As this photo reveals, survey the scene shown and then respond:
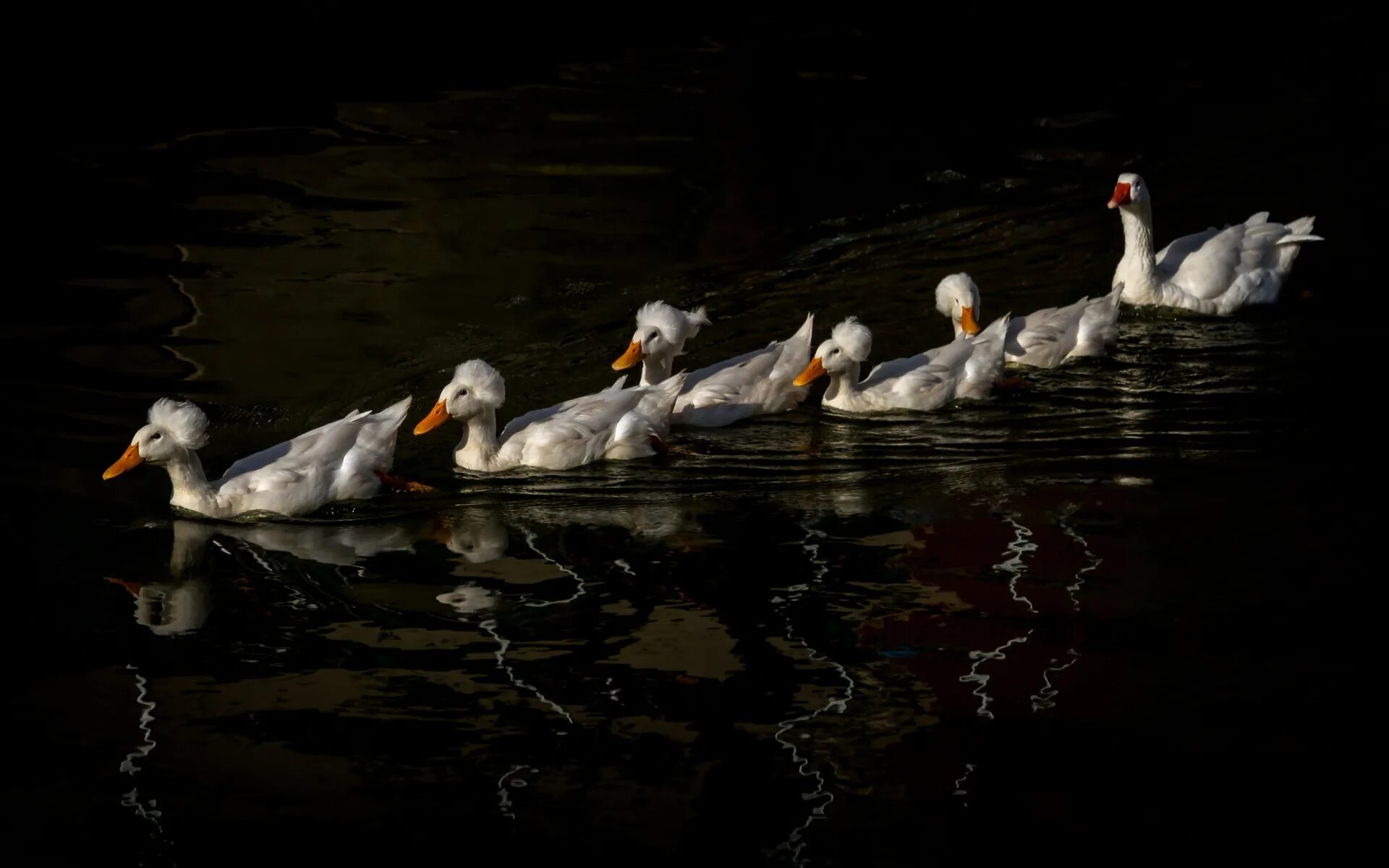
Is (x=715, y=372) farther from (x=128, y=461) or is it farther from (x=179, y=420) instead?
(x=128, y=461)

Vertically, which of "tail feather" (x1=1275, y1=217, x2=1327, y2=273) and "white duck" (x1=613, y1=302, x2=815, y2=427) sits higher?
"tail feather" (x1=1275, y1=217, x2=1327, y2=273)

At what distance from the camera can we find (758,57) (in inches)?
774

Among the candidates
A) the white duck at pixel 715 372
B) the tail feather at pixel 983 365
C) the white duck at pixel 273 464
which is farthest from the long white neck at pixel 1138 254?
the white duck at pixel 273 464

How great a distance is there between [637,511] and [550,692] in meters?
2.16

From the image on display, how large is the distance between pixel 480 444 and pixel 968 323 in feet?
10.7

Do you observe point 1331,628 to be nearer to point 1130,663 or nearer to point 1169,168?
point 1130,663


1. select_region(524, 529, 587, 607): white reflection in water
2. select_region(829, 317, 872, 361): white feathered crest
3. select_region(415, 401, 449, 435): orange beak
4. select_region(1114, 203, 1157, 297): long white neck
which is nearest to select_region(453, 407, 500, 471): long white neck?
select_region(415, 401, 449, 435): orange beak

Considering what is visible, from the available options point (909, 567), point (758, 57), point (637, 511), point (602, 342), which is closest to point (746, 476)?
point (637, 511)

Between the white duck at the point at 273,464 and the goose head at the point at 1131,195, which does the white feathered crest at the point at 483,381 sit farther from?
the goose head at the point at 1131,195

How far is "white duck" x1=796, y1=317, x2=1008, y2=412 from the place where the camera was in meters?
9.60

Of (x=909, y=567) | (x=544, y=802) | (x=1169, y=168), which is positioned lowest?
(x=544, y=802)

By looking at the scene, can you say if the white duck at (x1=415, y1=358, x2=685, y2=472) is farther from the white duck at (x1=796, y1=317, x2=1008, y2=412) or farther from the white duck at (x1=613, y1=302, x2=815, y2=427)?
the white duck at (x1=796, y1=317, x2=1008, y2=412)

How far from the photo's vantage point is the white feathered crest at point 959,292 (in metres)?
10.4

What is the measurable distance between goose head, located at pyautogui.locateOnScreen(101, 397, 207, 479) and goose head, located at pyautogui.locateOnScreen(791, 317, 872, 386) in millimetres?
3484
